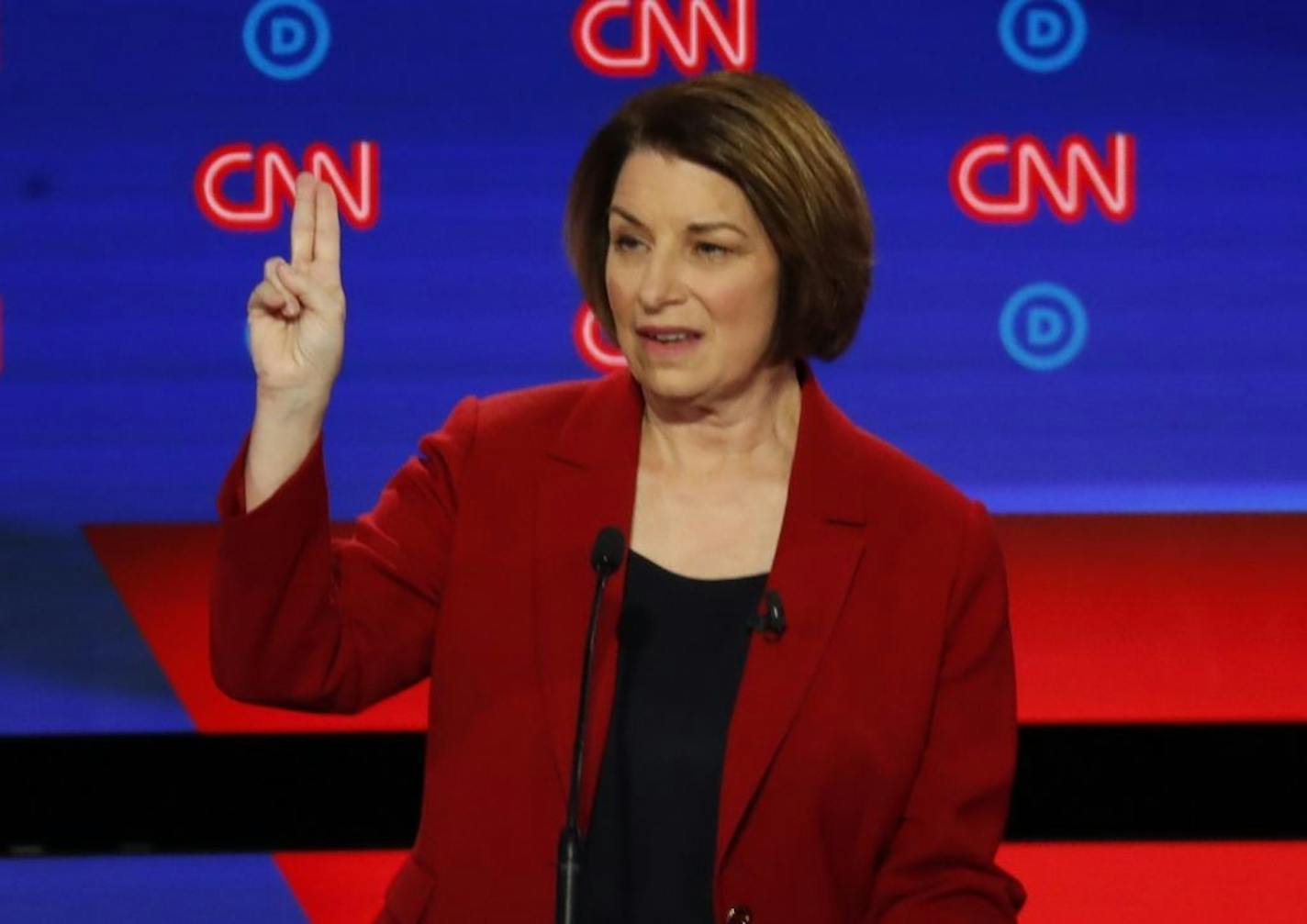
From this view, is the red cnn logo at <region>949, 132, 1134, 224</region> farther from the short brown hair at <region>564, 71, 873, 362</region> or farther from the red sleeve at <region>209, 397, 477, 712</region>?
the red sleeve at <region>209, 397, 477, 712</region>

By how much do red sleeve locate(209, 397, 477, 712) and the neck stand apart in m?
0.18

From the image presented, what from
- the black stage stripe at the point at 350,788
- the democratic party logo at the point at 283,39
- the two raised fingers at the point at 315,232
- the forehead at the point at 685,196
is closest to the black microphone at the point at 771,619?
the forehead at the point at 685,196

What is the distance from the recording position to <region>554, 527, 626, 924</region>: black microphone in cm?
154

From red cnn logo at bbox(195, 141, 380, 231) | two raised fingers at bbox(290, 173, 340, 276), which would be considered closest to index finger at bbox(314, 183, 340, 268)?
two raised fingers at bbox(290, 173, 340, 276)

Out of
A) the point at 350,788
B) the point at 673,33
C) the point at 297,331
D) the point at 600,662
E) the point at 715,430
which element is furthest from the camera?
the point at 350,788

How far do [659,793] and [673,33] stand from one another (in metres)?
1.44

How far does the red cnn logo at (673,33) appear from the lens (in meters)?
2.97

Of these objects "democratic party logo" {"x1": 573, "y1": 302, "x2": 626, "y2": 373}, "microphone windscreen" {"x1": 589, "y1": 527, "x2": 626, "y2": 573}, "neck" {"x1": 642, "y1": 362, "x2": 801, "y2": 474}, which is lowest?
"microphone windscreen" {"x1": 589, "y1": 527, "x2": 626, "y2": 573}

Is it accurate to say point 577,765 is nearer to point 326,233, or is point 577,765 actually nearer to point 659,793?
point 659,793

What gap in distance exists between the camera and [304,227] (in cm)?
182

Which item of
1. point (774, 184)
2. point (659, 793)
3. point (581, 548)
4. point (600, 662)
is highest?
point (774, 184)

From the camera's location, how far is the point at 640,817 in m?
1.85

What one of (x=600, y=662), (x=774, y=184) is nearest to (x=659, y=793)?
(x=600, y=662)

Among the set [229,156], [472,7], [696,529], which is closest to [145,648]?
[229,156]
